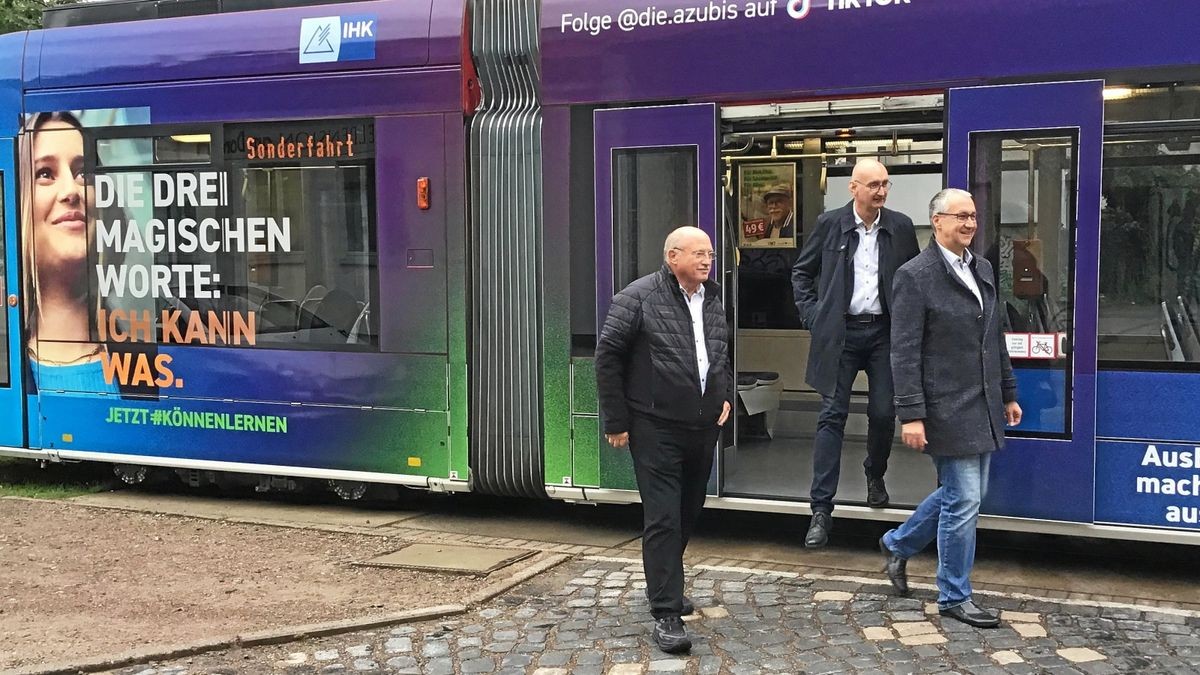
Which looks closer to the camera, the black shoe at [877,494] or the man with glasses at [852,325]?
the man with glasses at [852,325]

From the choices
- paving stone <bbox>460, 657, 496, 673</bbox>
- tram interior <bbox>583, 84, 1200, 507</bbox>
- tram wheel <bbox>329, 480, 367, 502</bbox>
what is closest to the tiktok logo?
tram interior <bbox>583, 84, 1200, 507</bbox>

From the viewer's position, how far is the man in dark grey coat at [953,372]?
5059mm

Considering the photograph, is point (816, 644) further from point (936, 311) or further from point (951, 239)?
point (951, 239)

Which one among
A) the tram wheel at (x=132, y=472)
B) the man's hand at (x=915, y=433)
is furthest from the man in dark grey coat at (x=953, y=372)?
the tram wheel at (x=132, y=472)

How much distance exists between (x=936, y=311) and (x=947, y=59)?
5.10 feet

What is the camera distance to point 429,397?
7.20 meters

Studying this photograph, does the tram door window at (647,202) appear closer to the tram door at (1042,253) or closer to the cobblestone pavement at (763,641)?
the tram door at (1042,253)

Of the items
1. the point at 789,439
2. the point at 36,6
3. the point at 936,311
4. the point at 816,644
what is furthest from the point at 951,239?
the point at 36,6

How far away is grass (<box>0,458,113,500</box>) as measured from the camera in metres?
8.74

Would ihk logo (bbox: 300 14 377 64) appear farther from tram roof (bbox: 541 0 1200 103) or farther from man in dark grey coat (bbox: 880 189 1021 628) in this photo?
man in dark grey coat (bbox: 880 189 1021 628)

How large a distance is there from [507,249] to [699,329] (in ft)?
7.14

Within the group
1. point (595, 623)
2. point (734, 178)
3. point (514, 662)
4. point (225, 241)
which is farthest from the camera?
point (734, 178)

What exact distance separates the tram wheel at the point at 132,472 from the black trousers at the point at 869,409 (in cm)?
482

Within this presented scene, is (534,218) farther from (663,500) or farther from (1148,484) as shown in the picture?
(1148,484)
